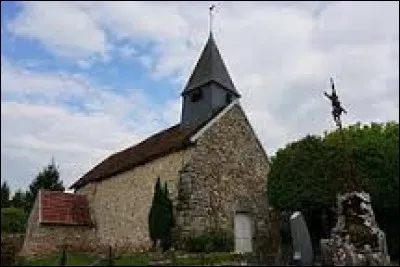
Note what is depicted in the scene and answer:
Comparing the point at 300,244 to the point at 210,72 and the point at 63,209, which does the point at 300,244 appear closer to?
the point at 210,72

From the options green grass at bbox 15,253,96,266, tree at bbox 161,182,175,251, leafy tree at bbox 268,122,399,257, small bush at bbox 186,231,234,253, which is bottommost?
green grass at bbox 15,253,96,266

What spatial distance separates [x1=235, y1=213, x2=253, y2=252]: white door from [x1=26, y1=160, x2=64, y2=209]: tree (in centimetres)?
2106

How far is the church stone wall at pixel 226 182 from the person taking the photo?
23344 millimetres

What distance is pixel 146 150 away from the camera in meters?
27.7

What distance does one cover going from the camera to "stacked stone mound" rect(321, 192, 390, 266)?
17016 millimetres

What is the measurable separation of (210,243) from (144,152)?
708cm

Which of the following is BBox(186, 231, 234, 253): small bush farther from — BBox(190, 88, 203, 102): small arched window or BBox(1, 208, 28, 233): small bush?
BBox(1, 208, 28, 233): small bush

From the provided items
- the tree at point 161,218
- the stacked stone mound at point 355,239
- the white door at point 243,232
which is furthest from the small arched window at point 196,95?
the stacked stone mound at point 355,239

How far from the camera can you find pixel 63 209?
28.8m

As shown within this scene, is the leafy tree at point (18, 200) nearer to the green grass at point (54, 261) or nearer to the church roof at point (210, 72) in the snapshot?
the church roof at point (210, 72)

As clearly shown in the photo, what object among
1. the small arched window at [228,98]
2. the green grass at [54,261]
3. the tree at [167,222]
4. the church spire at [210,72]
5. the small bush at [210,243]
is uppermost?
the church spire at [210,72]

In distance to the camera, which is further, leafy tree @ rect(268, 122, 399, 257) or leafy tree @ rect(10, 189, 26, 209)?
leafy tree @ rect(10, 189, 26, 209)

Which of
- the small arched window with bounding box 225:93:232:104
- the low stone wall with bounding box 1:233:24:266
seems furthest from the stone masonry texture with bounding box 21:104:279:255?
the small arched window with bounding box 225:93:232:104

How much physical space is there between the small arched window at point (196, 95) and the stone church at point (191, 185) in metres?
0.05
